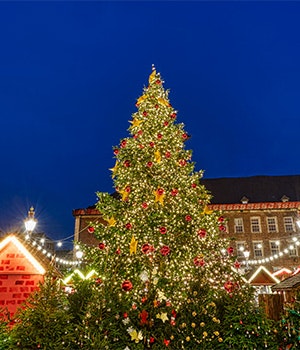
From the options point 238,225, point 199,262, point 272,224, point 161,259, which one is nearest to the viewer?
point 199,262

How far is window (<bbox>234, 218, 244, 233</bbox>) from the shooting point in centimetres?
3559

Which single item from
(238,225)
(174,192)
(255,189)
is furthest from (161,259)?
(255,189)

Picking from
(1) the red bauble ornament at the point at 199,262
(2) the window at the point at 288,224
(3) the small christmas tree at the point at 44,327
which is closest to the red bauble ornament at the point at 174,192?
(1) the red bauble ornament at the point at 199,262

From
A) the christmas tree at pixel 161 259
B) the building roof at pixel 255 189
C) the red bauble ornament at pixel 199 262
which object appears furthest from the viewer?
the building roof at pixel 255 189

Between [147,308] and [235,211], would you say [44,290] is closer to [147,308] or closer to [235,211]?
[147,308]

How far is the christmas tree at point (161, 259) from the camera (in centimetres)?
623

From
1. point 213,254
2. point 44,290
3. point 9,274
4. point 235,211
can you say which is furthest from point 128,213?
point 235,211

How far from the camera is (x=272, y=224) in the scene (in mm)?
35469

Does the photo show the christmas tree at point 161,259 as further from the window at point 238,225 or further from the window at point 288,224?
the window at point 288,224

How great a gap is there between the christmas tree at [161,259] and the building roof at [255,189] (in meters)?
26.5

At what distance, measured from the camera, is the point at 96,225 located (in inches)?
437

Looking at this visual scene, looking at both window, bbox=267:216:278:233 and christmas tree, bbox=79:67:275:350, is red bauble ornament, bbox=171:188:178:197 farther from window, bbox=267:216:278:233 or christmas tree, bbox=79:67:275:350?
window, bbox=267:216:278:233

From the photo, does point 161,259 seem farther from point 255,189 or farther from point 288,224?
point 255,189

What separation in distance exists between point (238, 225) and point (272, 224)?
3.93 m
